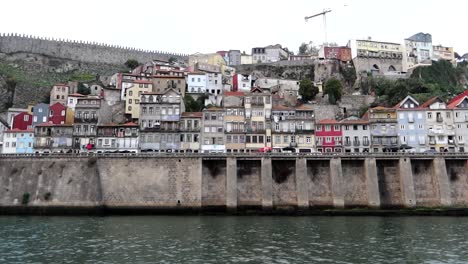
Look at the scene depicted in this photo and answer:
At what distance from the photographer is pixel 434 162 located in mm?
50062

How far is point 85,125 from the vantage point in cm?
6153

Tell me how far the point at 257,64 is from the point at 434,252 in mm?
85073

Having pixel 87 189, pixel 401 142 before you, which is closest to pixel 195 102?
A: pixel 87 189

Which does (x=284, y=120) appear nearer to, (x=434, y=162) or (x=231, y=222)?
(x=434, y=162)

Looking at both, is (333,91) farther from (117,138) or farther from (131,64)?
(131,64)

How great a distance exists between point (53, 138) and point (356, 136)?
4634 centimetres

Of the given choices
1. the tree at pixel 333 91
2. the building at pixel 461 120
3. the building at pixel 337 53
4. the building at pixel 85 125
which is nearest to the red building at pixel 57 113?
the building at pixel 85 125

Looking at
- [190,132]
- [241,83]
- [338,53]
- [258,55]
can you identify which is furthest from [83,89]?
[338,53]

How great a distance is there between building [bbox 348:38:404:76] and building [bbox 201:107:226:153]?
5127 cm

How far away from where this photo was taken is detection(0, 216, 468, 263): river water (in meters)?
23.8

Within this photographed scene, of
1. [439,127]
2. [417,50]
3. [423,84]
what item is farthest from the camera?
[417,50]

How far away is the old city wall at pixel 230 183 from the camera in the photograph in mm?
47375

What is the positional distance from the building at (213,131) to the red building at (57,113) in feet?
84.1

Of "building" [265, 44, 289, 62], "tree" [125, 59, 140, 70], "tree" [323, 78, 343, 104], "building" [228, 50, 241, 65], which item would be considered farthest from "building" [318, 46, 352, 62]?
"tree" [125, 59, 140, 70]
